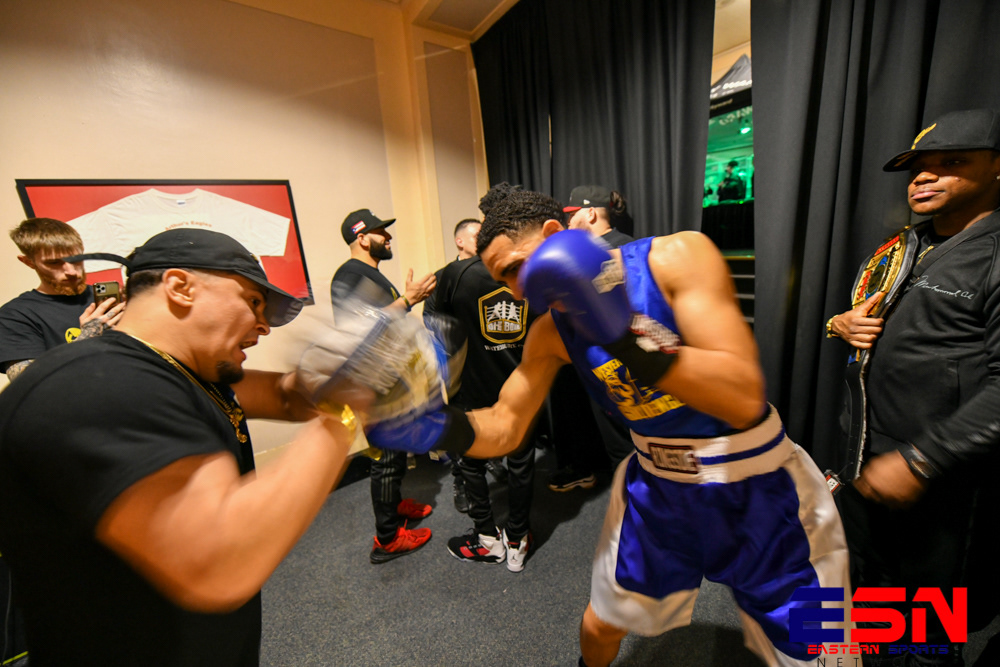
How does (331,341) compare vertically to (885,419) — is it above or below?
above

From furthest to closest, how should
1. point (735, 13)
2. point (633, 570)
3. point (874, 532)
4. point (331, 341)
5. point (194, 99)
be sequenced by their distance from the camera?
1. point (735, 13)
2. point (194, 99)
3. point (874, 532)
4. point (633, 570)
5. point (331, 341)

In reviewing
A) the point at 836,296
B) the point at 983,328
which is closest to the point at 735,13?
the point at 836,296

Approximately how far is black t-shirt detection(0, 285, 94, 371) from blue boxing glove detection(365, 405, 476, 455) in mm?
Answer: 1953

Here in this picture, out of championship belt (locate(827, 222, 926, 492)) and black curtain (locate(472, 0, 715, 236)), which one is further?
black curtain (locate(472, 0, 715, 236))

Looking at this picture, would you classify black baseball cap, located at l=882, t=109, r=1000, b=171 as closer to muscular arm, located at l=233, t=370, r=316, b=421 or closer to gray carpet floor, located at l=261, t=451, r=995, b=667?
gray carpet floor, located at l=261, t=451, r=995, b=667

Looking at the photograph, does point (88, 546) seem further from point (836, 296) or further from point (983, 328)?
point (836, 296)

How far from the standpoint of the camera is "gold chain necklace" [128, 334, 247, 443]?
2.42 feet

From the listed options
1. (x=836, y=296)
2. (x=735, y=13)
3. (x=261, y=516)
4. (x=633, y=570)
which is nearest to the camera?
(x=261, y=516)

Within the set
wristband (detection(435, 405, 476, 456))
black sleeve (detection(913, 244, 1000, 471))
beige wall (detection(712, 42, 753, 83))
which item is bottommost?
black sleeve (detection(913, 244, 1000, 471))

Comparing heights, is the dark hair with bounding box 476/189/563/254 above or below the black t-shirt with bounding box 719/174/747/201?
below

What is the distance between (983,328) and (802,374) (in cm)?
75

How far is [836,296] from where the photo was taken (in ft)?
5.46

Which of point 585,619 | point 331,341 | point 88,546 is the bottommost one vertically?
point 585,619

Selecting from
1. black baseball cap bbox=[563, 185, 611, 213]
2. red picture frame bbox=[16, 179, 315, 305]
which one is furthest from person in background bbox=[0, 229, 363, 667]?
black baseball cap bbox=[563, 185, 611, 213]
